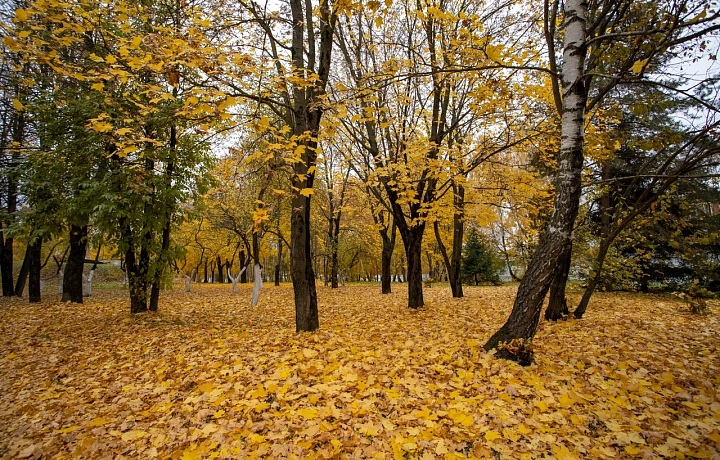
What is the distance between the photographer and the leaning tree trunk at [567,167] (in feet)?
12.2

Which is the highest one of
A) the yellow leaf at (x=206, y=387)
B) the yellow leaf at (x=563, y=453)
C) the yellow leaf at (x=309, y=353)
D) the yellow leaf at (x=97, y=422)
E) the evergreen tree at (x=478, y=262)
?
the evergreen tree at (x=478, y=262)

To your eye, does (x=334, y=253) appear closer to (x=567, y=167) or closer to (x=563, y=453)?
(x=567, y=167)

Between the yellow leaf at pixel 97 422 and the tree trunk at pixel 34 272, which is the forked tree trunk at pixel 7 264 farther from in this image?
the yellow leaf at pixel 97 422

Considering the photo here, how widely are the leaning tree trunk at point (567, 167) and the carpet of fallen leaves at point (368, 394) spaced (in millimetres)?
1023

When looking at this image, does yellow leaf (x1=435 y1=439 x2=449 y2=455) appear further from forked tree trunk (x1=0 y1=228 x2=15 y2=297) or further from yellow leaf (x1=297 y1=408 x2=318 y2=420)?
forked tree trunk (x1=0 y1=228 x2=15 y2=297)

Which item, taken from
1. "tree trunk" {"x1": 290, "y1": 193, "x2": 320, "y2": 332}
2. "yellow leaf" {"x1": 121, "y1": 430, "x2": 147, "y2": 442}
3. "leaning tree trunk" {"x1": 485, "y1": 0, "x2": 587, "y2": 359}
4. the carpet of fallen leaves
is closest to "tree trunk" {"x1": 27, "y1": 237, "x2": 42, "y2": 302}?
the carpet of fallen leaves

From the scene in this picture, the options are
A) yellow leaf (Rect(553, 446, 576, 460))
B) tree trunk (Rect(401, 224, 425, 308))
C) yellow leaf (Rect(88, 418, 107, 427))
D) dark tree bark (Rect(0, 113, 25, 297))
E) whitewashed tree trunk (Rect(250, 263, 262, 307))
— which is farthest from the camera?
dark tree bark (Rect(0, 113, 25, 297))

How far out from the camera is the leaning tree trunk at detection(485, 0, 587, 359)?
3.71m

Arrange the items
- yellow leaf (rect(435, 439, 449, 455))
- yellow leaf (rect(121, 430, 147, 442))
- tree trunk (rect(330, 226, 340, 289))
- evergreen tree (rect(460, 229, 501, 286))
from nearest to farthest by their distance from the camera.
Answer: yellow leaf (rect(435, 439, 449, 455)) → yellow leaf (rect(121, 430, 147, 442)) → tree trunk (rect(330, 226, 340, 289)) → evergreen tree (rect(460, 229, 501, 286))

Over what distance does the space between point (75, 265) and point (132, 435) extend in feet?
34.7

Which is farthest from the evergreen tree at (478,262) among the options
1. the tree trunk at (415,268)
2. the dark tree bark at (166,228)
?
the dark tree bark at (166,228)

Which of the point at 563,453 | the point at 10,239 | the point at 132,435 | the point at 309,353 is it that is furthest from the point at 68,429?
the point at 10,239

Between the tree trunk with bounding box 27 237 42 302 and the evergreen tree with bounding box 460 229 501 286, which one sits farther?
the evergreen tree with bounding box 460 229 501 286

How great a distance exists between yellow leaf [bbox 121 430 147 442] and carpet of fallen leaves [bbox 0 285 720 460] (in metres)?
0.02
